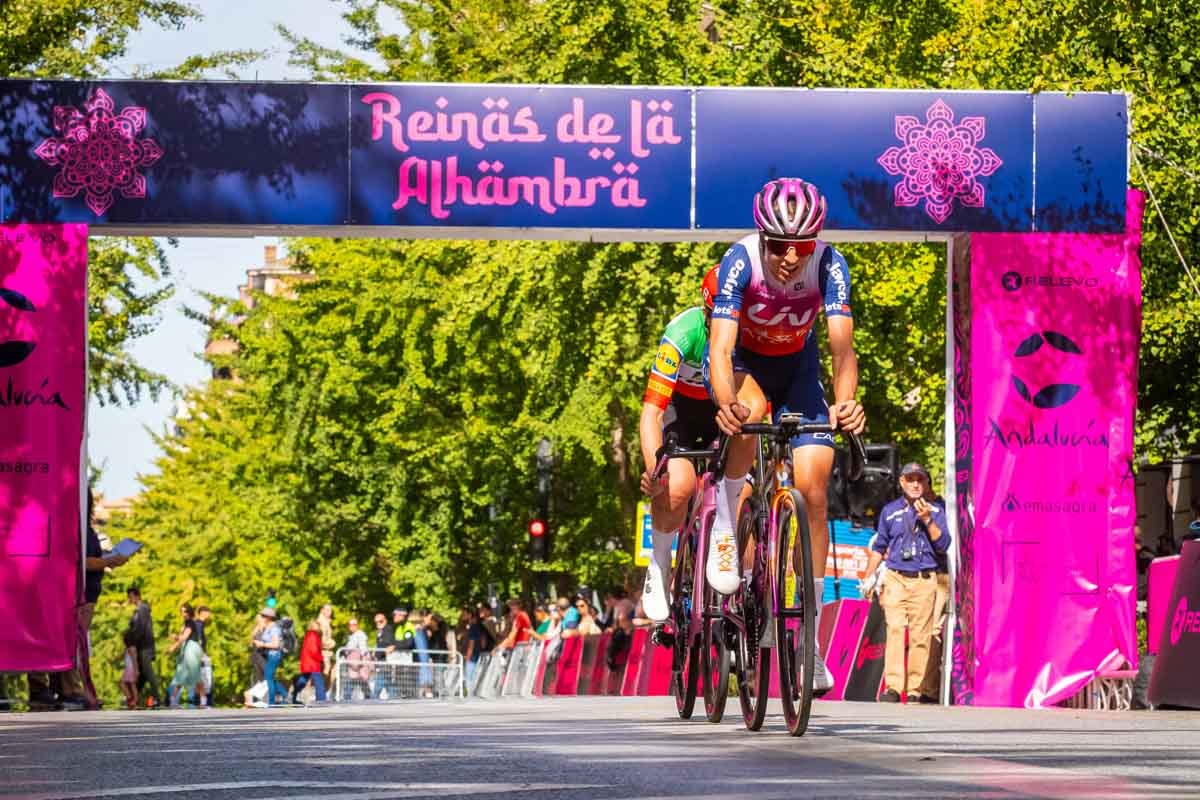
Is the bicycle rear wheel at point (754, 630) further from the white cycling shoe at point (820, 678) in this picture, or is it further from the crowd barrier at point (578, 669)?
the crowd barrier at point (578, 669)

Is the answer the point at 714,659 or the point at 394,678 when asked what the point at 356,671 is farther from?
the point at 714,659

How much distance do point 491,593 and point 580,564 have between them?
13.3ft

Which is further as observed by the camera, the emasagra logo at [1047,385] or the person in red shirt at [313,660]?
the person in red shirt at [313,660]

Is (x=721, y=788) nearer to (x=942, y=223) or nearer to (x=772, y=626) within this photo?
(x=772, y=626)

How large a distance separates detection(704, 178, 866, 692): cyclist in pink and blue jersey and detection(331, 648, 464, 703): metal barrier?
74.6 feet

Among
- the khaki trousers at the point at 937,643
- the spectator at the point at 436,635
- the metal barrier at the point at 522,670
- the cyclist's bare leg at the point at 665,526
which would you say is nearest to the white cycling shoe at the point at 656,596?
the cyclist's bare leg at the point at 665,526

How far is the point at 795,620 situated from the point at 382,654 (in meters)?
28.6

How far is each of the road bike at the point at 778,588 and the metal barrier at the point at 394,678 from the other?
75.1 feet

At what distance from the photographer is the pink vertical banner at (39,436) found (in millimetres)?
17688

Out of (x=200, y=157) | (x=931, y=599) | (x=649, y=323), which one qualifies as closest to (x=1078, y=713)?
(x=931, y=599)

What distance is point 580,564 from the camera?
38250mm

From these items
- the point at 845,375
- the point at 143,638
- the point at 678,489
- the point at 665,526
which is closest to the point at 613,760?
the point at 845,375

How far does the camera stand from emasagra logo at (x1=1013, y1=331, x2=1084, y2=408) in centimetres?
1820

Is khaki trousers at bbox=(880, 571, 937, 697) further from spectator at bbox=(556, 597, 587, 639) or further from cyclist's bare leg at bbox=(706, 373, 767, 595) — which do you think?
spectator at bbox=(556, 597, 587, 639)
